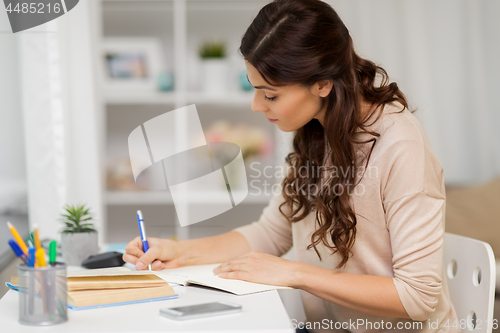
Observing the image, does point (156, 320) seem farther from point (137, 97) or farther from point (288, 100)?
point (137, 97)

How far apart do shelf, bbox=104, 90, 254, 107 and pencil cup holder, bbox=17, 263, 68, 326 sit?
175 centimetres

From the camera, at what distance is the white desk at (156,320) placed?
61 cm

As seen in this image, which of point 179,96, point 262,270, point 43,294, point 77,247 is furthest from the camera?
point 179,96

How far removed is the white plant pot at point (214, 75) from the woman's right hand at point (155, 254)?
1428mm

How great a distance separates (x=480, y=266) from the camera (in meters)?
0.94

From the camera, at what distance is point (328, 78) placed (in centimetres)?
92

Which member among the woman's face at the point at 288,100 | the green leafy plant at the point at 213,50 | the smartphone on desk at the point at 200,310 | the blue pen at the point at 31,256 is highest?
the green leafy plant at the point at 213,50

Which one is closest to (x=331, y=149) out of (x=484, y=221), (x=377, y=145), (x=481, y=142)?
(x=377, y=145)

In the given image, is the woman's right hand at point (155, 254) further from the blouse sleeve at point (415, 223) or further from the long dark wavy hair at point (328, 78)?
the blouse sleeve at point (415, 223)

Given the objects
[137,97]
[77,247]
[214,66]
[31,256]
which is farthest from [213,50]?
[31,256]

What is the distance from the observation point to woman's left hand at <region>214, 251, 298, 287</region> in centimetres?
82

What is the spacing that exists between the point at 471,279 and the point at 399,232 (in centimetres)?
24

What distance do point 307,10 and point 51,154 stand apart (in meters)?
0.93

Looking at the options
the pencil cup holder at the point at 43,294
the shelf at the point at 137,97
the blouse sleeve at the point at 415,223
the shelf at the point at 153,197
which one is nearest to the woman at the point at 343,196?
the blouse sleeve at the point at 415,223
